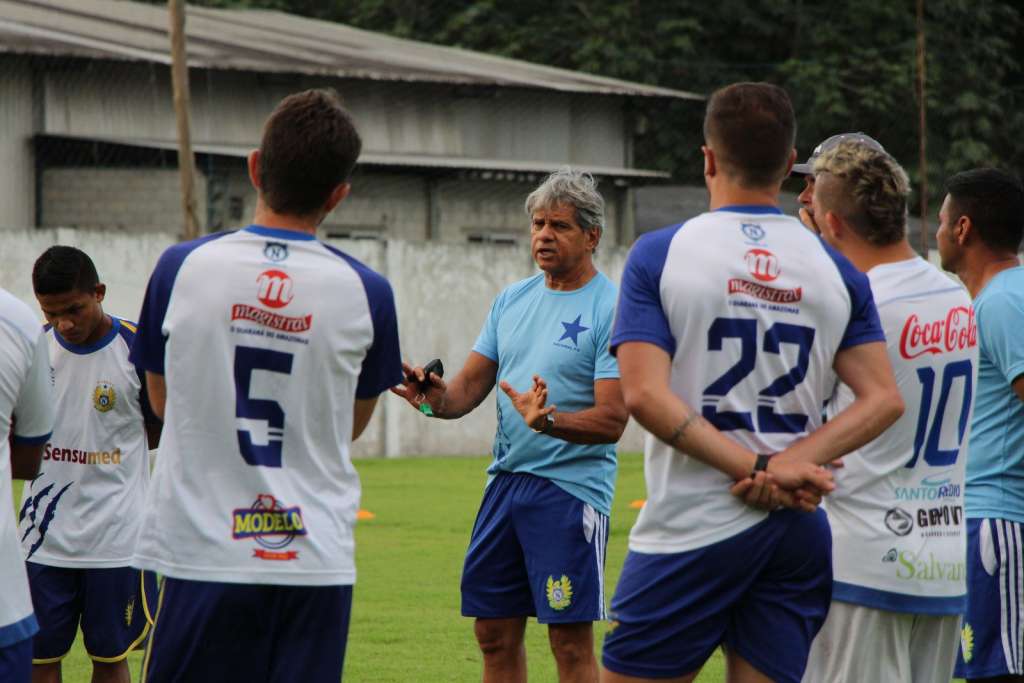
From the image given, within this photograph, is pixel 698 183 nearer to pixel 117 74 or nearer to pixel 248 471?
pixel 117 74

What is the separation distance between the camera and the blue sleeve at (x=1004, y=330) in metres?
5.70

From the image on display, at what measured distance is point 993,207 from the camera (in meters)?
5.92

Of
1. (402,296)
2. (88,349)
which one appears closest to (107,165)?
(402,296)

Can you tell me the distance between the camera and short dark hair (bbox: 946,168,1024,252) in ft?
19.4

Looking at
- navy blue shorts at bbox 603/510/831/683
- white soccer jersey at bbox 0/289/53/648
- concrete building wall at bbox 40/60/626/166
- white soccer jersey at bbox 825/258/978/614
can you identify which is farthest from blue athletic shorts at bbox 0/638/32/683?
concrete building wall at bbox 40/60/626/166

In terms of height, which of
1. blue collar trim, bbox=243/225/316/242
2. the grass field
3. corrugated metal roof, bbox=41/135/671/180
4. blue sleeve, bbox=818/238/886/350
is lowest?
the grass field

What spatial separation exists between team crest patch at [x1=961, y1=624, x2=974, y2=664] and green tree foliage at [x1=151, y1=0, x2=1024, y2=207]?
3528cm

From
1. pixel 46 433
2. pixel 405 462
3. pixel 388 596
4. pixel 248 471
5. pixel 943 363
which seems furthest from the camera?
pixel 405 462

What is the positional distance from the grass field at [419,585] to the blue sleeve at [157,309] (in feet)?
14.1

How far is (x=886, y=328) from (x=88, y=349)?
11.4 ft

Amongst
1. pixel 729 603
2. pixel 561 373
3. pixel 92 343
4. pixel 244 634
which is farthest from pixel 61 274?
pixel 729 603

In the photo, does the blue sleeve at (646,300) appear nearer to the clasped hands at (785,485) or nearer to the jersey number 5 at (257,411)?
the clasped hands at (785,485)

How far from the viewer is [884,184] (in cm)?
496

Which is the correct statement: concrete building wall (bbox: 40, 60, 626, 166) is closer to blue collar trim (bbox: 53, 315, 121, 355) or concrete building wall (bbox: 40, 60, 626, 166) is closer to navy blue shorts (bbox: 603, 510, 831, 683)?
blue collar trim (bbox: 53, 315, 121, 355)
